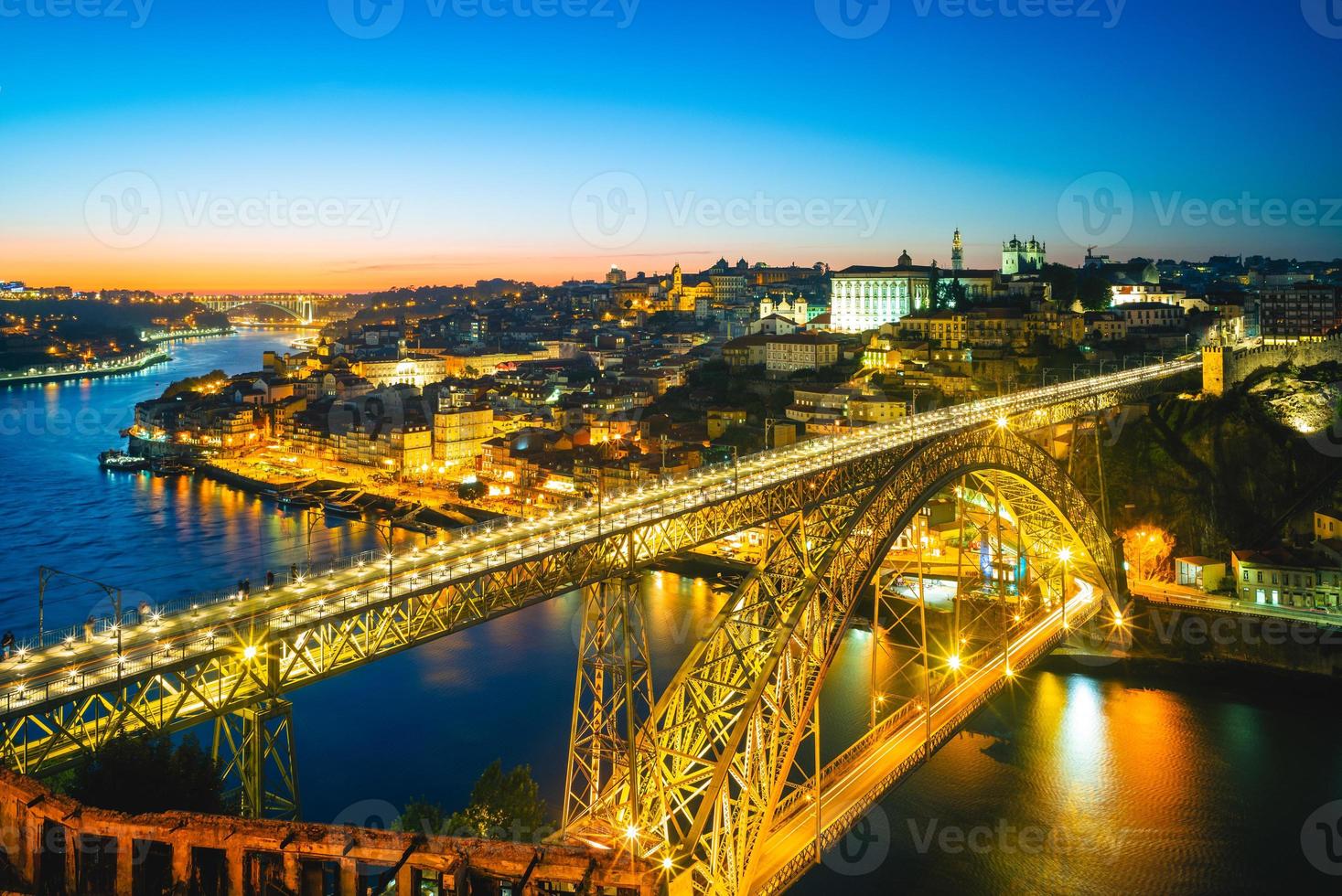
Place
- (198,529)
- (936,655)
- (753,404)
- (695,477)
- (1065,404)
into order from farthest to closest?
(753,404)
(198,529)
(1065,404)
(936,655)
(695,477)

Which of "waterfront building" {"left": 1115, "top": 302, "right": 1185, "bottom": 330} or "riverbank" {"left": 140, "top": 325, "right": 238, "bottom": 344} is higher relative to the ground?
"riverbank" {"left": 140, "top": 325, "right": 238, "bottom": 344}

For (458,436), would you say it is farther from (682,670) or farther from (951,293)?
(682,670)

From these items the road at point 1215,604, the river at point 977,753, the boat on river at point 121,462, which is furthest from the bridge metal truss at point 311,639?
the boat on river at point 121,462

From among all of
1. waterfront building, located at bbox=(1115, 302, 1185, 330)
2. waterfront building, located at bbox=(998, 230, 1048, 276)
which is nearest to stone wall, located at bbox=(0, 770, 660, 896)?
waterfront building, located at bbox=(1115, 302, 1185, 330)

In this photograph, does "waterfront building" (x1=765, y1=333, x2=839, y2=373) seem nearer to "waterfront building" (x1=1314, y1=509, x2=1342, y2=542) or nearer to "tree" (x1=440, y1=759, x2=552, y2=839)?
"waterfront building" (x1=1314, y1=509, x2=1342, y2=542)

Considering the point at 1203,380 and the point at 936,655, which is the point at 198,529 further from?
the point at 1203,380


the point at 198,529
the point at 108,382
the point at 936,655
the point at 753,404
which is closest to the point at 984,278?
the point at 753,404
